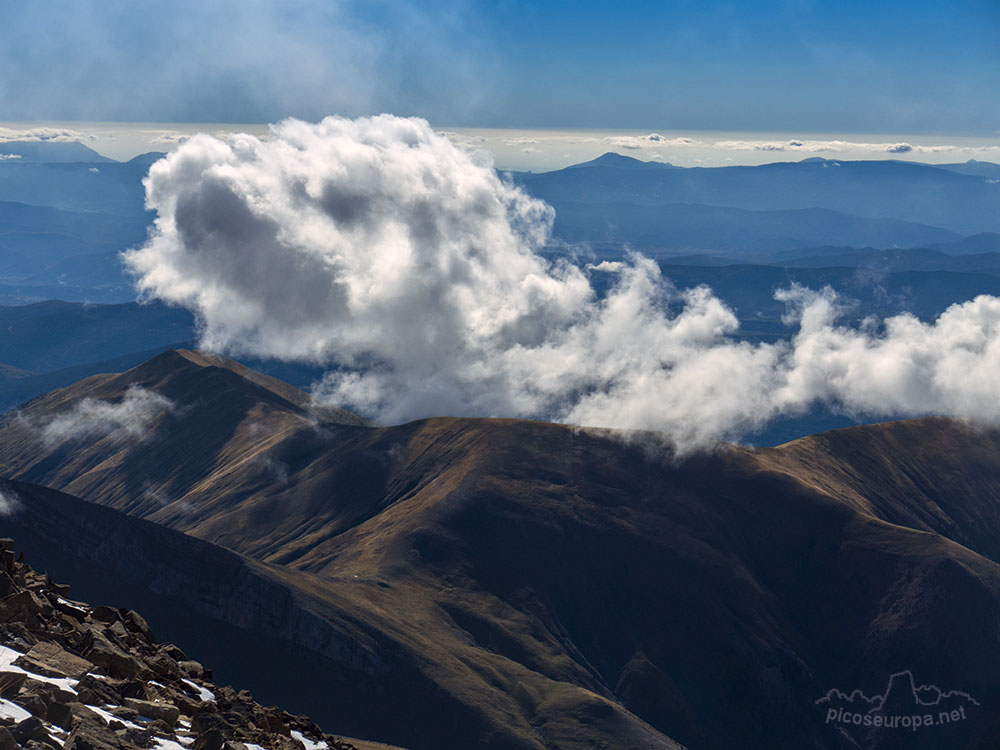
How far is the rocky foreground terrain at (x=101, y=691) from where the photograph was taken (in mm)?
37844

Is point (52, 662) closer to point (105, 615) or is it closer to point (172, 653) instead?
point (105, 615)

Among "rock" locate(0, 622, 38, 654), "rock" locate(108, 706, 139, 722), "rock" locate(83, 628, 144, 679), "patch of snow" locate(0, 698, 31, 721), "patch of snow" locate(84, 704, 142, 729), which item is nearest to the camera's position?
"patch of snow" locate(0, 698, 31, 721)

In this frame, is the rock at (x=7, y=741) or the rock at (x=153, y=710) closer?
the rock at (x=7, y=741)

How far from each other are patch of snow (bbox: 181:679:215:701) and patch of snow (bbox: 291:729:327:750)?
5.05 m

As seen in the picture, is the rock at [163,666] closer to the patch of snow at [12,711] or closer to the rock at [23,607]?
the rock at [23,607]

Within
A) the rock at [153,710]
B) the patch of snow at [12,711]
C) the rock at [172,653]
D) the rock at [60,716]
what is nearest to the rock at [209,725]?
the rock at [153,710]

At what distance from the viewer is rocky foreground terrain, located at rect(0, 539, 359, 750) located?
37844mm

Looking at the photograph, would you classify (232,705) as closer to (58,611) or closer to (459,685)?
(58,611)

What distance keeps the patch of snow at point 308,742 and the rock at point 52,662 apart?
13749 mm

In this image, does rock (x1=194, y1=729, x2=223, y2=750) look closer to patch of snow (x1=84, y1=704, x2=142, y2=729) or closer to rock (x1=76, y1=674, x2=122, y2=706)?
patch of snow (x1=84, y1=704, x2=142, y2=729)

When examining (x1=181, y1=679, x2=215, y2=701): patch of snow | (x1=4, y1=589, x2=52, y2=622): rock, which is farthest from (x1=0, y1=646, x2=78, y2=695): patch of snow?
(x1=181, y1=679, x2=215, y2=701): patch of snow

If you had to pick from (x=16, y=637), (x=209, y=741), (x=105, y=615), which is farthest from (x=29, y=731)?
(x=105, y=615)

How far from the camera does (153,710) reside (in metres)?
43.2

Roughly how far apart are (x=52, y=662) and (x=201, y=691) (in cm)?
1017
